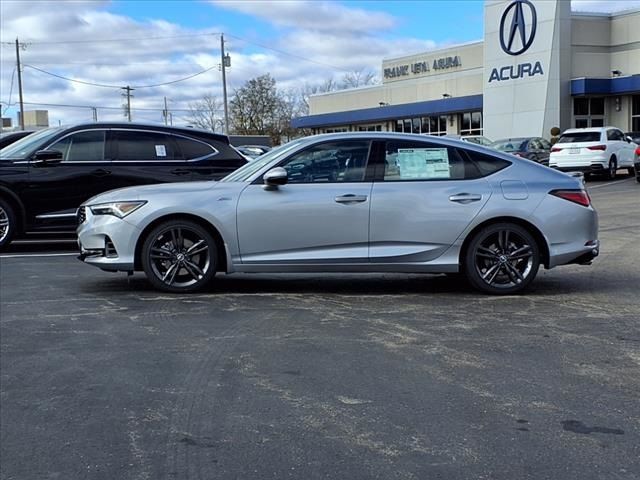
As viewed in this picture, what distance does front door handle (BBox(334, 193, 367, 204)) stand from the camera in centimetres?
741

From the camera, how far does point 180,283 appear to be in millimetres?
7652

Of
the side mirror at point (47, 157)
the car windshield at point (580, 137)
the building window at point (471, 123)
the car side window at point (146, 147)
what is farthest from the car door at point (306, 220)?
the building window at point (471, 123)

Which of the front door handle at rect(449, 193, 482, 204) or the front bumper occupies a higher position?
the front door handle at rect(449, 193, 482, 204)

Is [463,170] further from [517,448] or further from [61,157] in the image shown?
[61,157]

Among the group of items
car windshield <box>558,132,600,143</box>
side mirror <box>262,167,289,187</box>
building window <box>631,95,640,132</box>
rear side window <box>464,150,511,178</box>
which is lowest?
side mirror <box>262,167,289,187</box>

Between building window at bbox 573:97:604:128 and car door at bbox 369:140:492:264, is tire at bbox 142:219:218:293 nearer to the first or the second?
car door at bbox 369:140:492:264

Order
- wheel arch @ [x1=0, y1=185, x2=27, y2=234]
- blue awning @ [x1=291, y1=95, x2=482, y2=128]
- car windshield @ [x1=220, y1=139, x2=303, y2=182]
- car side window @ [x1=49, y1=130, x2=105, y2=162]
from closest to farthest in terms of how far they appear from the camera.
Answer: car windshield @ [x1=220, y1=139, x2=303, y2=182] → wheel arch @ [x1=0, y1=185, x2=27, y2=234] → car side window @ [x1=49, y1=130, x2=105, y2=162] → blue awning @ [x1=291, y1=95, x2=482, y2=128]

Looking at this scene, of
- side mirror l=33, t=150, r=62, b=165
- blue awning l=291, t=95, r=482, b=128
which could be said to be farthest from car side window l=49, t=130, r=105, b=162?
blue awning l=291, t=95, r=482, b=128

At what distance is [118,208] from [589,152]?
67.3 ft

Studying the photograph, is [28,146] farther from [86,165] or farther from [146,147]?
[146,147]

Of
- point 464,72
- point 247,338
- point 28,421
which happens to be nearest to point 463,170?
point 247,338

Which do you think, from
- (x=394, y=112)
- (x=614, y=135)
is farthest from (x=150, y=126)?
(x=394, y=112)

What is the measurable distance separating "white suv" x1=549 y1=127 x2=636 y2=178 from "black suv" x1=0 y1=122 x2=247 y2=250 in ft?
53.9

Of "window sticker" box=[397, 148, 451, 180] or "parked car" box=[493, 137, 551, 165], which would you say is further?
"parked car" box=[493, 137, 551, 165]
